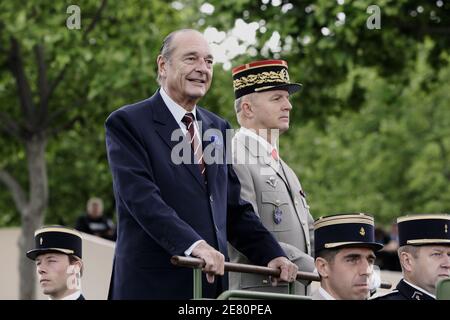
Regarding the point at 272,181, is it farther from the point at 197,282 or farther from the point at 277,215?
the point at 197,282

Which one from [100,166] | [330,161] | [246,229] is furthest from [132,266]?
[330,161]

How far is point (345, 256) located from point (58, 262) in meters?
1.86

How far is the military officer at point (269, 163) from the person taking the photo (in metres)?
7.02

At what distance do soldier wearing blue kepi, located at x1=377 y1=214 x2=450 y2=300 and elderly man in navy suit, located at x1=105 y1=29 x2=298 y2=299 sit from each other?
2.17 ft

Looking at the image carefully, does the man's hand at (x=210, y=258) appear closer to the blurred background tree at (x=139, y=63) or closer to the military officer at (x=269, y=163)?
the military officer at (x=269, y=163)

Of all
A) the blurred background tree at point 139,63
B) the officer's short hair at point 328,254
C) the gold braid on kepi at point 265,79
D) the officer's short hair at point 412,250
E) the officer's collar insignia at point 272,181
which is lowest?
the officer's short hair at point 328,254

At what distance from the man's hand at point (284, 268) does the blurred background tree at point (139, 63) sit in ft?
21.5

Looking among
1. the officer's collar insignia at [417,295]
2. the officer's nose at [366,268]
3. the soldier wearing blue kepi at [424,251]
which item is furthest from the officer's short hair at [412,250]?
the officer's nose at [366,268]

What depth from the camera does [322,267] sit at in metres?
6.15

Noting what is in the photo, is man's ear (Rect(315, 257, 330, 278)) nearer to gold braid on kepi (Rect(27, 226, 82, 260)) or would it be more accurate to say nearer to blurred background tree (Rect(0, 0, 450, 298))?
gold braid on kepi (Rect(27, 226, 82, 260))

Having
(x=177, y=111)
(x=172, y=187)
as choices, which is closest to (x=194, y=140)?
(x=177, y=111)

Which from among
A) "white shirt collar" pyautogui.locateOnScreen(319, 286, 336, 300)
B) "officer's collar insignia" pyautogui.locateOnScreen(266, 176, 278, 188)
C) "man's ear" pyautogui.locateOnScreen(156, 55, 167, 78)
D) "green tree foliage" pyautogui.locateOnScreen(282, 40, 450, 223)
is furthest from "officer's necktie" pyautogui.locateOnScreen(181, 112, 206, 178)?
"green tree foliage" pyautogui.locateOnScreen(282, 40, 450, 223)

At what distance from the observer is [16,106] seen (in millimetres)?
18484
